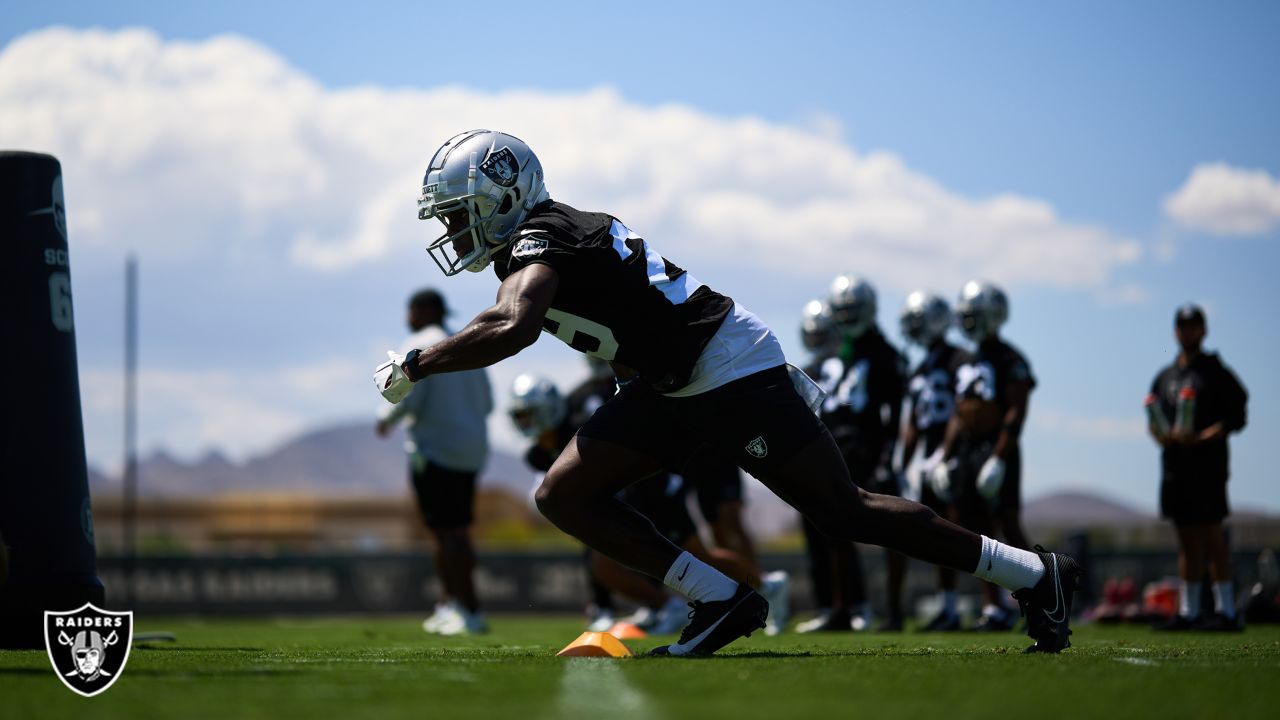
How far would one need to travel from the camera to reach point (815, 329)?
11.6 metres

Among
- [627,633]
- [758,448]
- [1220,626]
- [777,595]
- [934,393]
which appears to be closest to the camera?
[758,448]

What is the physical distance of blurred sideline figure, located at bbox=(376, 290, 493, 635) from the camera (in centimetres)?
1028

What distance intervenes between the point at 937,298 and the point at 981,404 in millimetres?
1517

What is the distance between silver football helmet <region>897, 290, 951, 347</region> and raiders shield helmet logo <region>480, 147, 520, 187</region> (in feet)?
19.4

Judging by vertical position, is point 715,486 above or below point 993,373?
below

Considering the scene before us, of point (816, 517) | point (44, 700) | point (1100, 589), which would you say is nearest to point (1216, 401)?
point (816, 517)

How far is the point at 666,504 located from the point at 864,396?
170 cm

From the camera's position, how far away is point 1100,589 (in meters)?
18.2

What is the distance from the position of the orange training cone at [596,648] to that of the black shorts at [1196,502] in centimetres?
474

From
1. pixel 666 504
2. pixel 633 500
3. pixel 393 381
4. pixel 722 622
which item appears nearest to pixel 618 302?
pixel 393 381

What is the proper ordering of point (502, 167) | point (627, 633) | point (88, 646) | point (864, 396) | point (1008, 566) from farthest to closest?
point (864, 396) → point (627, 633) → point (502, 167) → point (1008, 566) → point (88, 646)

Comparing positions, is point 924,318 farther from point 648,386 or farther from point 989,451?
point 648,386

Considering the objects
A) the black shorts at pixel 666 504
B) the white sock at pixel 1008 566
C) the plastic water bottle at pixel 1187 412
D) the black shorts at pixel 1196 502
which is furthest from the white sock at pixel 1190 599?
the white sock at pixel 1008 566

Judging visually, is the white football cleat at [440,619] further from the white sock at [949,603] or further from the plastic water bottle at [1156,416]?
the plastic water bottle at [1156,416]
